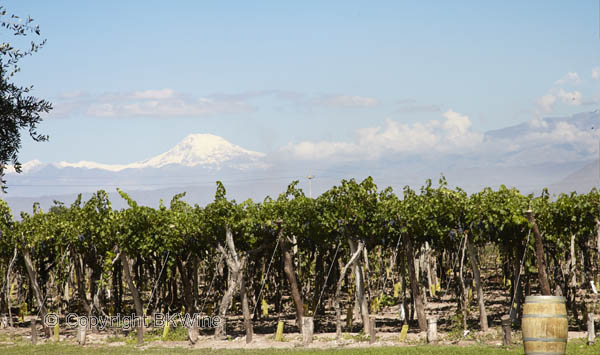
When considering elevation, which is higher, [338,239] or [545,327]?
[338,239]

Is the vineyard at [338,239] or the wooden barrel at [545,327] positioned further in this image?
the vineyard at [338,239]

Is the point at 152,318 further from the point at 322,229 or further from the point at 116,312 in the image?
the point at 322,229

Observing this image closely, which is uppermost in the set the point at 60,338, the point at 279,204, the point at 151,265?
the point at 279,204

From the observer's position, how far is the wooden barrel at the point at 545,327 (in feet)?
43.7

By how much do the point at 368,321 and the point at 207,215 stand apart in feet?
18.3

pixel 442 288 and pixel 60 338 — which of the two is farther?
pixel 442 288

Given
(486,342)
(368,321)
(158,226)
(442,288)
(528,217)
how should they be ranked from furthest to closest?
(442,288)
(158,226)
(368,321)
(528,217)
(486,342)

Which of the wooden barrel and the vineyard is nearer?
the wooden barrel

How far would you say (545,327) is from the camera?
1334 cm

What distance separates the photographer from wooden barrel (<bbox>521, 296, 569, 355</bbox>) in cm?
Result: 1332

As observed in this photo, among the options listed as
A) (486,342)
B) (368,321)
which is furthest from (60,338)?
(486,342)

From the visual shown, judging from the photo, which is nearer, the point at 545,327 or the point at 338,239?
the point at 545,327

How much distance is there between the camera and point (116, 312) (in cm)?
2791

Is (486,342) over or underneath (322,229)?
underneath
